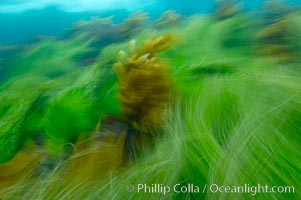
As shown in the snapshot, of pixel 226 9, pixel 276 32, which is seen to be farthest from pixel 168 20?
pixel 276 32

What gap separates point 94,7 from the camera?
1.14m

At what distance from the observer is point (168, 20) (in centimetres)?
110

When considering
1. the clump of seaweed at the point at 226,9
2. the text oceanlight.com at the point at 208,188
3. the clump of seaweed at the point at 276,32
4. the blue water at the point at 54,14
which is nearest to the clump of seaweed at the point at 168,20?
the blue water at the point at 54,14

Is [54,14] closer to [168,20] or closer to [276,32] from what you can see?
[168,20]

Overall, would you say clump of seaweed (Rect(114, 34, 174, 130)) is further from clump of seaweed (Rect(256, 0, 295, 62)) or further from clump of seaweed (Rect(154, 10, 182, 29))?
clump of seaweed (Rect(256, 0, 295, 62))

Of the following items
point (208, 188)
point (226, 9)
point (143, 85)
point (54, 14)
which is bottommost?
point (208, 188)

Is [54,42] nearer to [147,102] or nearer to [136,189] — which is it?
[147,102]

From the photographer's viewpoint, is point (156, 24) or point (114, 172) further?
point (156, 24)

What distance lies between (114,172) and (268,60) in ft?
1.75

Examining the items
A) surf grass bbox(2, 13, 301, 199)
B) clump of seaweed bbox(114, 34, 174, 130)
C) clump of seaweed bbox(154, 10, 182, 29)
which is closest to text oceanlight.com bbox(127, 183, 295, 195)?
surf grass bbox(2, 13, 301, 199)

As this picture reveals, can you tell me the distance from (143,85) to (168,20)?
0.25 meters

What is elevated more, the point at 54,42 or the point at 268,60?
the point at 54,42

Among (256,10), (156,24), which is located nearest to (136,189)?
(156,24)

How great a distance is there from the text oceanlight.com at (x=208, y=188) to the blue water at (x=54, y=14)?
51 centimetres
